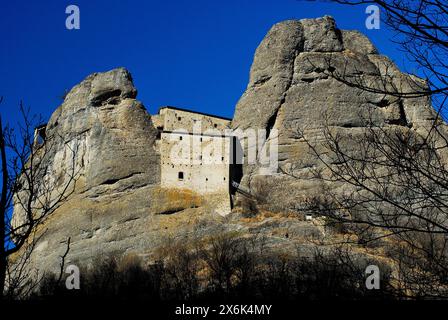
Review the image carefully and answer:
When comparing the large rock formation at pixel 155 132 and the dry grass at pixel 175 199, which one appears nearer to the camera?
the large rock formation at pixel 155 132

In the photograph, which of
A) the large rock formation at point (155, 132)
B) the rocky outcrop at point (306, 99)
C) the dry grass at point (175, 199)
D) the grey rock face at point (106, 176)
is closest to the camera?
the large rock formation at point (155, 132)

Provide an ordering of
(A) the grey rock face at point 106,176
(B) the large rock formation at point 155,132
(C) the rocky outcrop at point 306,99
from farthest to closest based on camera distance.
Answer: (C) the rocky outcrop at point 306,99
(A) the grey rock face at point 106,176
(B) the large rock formation at point 155,132

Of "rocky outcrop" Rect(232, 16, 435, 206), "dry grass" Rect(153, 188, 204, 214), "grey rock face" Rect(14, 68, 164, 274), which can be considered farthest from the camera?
"rocky outcrop" Rect(232, 16, 435, 206)

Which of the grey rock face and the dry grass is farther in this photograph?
the grey rock face

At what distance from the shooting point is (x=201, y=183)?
46.6 metres

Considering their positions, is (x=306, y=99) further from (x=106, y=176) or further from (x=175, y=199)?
(x=106, y=176)

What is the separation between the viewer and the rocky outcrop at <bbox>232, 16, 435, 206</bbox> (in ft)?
155

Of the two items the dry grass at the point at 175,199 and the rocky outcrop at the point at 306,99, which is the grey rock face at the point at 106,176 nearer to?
the dry grass at the point at 175,199

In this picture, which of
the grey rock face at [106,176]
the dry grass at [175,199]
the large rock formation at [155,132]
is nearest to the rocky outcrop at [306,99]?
the large rock formation at [155,132]

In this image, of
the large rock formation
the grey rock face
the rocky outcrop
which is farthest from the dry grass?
the rocky outcrop

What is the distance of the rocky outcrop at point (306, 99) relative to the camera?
155 feet

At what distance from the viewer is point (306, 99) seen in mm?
50125

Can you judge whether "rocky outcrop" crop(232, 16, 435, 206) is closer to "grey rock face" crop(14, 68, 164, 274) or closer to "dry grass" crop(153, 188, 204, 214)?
"dry grass" crop(153, 188, 204, 214)
